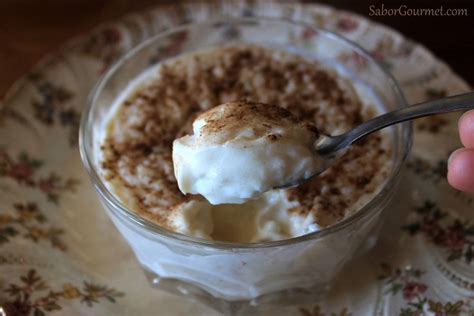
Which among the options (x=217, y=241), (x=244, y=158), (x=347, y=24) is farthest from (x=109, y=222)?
(x=347, y=24)

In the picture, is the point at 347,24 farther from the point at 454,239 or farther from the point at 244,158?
the point at 244,158

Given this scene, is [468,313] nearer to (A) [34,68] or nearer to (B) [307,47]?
(B) [307,47]

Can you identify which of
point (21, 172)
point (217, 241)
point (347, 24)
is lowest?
point (217, 241)

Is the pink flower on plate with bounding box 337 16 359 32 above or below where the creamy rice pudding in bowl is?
above

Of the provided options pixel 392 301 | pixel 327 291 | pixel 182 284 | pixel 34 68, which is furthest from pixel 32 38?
pixel 392 301

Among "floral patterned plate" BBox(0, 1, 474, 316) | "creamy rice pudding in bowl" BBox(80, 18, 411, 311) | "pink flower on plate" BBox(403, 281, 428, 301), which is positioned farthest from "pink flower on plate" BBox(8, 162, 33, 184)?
"pink flower on plate" BBox(403, 281, 428, 301)

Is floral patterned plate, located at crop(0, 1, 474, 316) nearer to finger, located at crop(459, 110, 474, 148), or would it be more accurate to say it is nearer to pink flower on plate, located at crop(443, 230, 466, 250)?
pink flower on plate, located at crop(443, 230, 466, 250)
